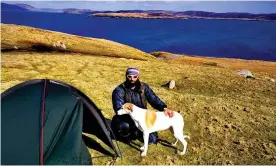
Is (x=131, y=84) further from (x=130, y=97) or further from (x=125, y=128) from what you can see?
(x=125, y=128)

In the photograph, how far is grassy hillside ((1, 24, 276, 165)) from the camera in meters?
10.0

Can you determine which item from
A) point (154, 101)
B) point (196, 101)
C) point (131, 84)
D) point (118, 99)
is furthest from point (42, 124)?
point (196, 101)

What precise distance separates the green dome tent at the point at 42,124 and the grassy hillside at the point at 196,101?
166 cm

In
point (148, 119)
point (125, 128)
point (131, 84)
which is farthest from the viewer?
point (125, 128)

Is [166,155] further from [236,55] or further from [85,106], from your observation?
Answer: [236,55]

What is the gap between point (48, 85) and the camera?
859 cm

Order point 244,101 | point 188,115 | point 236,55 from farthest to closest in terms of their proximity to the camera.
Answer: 1. point 236,55
2. point 244,101
3. point 188,115

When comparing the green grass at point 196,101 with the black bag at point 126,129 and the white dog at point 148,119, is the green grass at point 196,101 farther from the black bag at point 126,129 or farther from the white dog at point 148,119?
the white dog at point 148,119

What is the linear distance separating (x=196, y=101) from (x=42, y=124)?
9.02 meters

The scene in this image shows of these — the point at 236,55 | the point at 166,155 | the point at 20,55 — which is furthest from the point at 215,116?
the point at 236,55

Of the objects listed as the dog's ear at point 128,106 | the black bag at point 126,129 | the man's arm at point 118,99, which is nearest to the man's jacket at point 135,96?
the man's arm at point 118,99

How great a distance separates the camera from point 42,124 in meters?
7.52

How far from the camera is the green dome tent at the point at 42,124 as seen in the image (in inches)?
279

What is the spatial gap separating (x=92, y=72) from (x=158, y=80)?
4177mm
